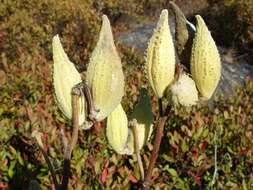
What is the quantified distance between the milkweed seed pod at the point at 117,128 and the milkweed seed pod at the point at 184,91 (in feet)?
0.47

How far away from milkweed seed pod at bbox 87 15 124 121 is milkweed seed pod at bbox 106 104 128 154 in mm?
114

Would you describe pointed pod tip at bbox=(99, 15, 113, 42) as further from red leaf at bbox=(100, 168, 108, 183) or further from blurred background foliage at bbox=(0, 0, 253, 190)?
red leaf at bbox=(100, 168, 108, 183)

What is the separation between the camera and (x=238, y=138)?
9.68 feet

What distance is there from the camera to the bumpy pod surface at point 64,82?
0.97m

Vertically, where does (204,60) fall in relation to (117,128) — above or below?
above

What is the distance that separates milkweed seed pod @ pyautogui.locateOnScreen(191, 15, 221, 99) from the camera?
37.6 inches

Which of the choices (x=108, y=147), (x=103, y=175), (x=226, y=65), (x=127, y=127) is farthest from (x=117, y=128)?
(x=226, y=65)

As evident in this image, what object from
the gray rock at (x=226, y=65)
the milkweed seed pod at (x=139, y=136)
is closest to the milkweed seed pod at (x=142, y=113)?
the milkweed seed pod at (x=139, y=136)

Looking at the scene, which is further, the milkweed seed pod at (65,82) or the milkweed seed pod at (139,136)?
the milkweed seed pod at (139,136)

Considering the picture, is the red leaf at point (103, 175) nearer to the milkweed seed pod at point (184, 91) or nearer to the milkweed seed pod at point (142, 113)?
the milkweed seed pod at point (142, 113)

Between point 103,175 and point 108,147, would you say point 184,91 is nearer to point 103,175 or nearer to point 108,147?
point 103,175

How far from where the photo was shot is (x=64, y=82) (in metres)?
0.98

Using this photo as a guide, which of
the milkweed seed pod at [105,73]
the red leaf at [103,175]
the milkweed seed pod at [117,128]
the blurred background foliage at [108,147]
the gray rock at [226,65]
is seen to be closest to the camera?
the milkweed seed pod at [105,73]

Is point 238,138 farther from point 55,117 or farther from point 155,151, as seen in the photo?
point 155,151
